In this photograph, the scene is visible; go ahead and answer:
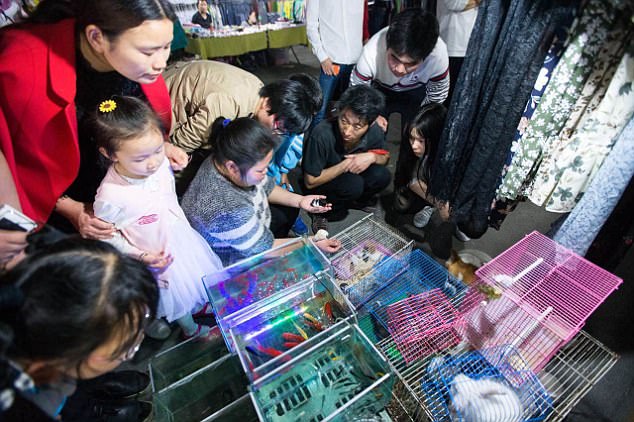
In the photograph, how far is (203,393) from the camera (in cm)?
146

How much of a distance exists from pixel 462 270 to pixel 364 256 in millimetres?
609

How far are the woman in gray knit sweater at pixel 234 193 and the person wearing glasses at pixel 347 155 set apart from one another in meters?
0.81

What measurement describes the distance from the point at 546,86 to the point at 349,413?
131 centimetres

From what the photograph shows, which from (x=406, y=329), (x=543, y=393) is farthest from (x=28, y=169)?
(x=543, y=393)

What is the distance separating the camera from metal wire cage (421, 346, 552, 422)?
120 centimetres

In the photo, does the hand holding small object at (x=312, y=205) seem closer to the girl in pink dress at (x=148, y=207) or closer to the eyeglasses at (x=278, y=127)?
the eyeglasses at (x=278, y=127)

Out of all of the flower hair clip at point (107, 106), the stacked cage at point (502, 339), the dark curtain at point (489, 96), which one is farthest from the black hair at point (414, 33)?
the flower hair clip at point (107, 106)

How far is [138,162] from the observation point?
1.39 m

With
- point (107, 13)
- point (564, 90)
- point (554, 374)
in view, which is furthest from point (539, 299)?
point (107, 13)

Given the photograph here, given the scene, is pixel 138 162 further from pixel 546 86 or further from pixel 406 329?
pixel 546 86

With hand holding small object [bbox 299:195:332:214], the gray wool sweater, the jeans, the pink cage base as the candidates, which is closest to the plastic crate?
the gray wool sweater

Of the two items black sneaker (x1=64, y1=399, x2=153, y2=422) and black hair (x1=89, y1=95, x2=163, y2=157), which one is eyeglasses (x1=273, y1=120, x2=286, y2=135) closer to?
black hair (x1=89, y1=95, x2=163, y2=157)

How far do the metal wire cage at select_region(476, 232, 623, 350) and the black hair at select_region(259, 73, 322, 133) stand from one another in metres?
1.20

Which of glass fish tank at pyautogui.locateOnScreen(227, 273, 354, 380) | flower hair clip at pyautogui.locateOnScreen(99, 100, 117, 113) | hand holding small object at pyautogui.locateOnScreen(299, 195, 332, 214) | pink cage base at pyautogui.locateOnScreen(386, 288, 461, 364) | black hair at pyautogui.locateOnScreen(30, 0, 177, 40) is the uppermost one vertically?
black hair at pyautogui.locateOnScreen(30, 0, 177, 40)
